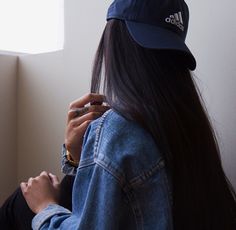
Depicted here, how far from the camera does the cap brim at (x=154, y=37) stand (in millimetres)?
681

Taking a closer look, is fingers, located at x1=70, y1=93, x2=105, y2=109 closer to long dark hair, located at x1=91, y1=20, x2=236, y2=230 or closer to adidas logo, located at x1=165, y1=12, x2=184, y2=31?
long dark hair, located at x1=91, y1=20, x2=236, y2=230

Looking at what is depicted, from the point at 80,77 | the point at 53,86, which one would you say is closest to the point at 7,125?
the point at 53,86

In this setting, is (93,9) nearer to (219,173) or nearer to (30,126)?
(30,126)

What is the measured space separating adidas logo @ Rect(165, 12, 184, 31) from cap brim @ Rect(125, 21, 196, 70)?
0.07 ft

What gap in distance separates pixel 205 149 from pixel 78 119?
0.27m

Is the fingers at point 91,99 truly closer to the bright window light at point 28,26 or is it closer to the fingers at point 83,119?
the fingers at point 83,119

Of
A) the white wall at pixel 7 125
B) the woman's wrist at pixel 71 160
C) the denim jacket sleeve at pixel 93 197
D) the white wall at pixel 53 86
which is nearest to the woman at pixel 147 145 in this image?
the denim jacket sleeve at pixel 93 197

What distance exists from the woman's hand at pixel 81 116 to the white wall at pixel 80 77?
1.17 feet

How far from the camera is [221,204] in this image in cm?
74

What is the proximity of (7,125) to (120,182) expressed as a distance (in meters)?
1.14

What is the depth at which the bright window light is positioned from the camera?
1573 millimetres

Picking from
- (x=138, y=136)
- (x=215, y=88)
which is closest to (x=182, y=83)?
(x=138, y=136)

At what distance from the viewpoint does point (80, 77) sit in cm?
138

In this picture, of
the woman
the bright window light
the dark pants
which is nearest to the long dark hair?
the woman
